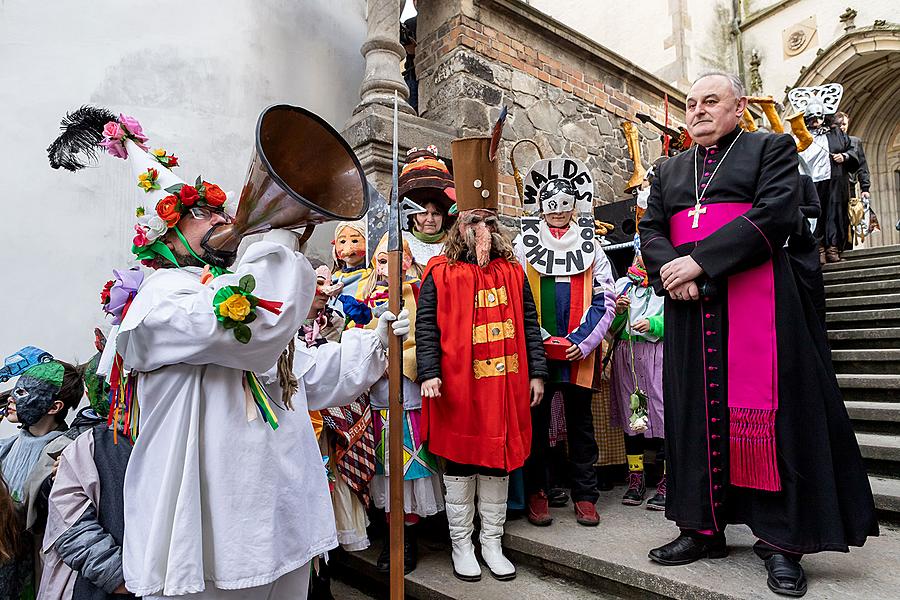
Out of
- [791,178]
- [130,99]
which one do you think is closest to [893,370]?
[791,178]

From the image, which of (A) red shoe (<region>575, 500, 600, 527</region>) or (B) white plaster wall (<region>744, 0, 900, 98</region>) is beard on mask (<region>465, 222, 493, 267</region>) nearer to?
(A) red shoe (<region>575, 500, 600, 527</region>)

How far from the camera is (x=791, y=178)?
2.42 meters

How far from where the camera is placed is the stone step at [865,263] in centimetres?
626

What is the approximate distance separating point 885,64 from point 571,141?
9541 millimetres

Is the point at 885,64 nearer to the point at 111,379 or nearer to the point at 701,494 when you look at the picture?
the point at 701,494

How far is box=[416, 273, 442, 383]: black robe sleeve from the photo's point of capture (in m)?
2.99

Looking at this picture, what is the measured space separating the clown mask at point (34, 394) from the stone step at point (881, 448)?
12.9 ft

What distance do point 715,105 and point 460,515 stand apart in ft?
7.02

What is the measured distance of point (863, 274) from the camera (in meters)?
6.07

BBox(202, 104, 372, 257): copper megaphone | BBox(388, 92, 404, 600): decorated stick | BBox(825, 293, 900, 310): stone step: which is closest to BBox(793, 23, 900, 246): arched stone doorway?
BBox(825, 293, 900, 310): stone step

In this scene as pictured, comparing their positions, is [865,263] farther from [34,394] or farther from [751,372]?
[34,394]

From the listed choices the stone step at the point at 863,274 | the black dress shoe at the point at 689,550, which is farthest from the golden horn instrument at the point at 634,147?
the black dress shoe at the point at 689,550

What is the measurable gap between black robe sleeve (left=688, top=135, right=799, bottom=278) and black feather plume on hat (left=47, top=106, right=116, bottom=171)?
2.34 meters

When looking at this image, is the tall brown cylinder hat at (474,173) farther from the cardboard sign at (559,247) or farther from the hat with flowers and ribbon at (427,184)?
the cardboard sign at (559,247)
